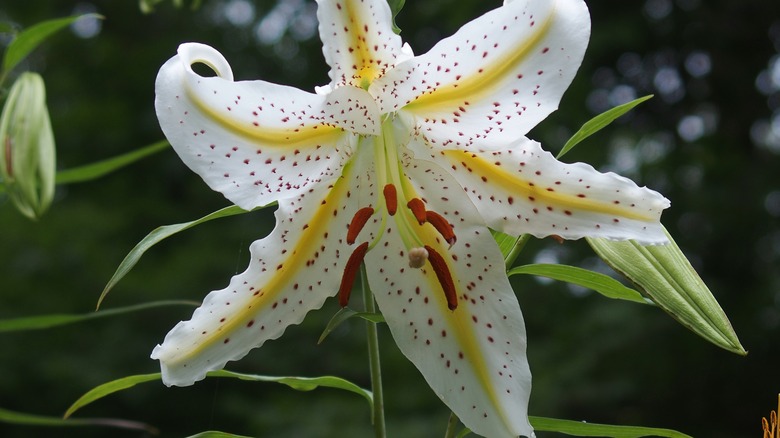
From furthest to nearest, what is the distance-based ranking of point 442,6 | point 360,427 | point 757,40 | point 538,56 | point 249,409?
point 757,40 < point 442,6 < point 249,409 < point 360,427 < point 538,56

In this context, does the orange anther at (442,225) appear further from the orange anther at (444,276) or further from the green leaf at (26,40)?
the green leaf at (26,40)

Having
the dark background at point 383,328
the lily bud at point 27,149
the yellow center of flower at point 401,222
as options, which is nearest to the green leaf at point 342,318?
the yellow center of flower at point 401,222

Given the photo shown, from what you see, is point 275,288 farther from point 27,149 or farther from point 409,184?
point 27,149

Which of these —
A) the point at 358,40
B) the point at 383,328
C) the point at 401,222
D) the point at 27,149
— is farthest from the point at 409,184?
the point at 383,328

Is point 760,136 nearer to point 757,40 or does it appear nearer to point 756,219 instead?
point 757,40

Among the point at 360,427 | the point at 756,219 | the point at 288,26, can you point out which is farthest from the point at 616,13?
the point at 360,427

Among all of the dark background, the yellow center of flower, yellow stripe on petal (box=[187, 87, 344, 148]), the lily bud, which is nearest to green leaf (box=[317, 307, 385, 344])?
the yellow center of flower
